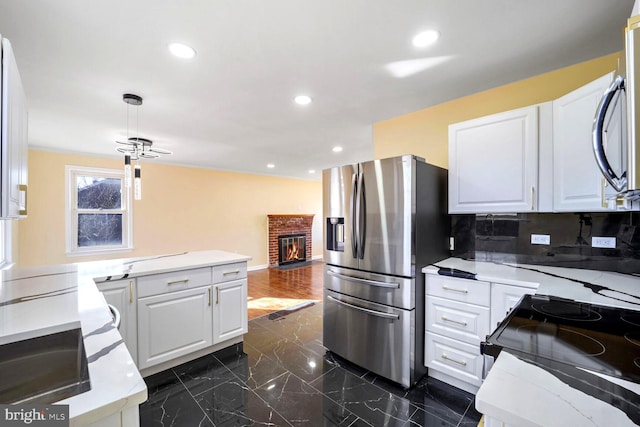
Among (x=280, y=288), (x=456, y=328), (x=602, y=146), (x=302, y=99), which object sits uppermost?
(x=302, y=99)

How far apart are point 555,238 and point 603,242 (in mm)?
254

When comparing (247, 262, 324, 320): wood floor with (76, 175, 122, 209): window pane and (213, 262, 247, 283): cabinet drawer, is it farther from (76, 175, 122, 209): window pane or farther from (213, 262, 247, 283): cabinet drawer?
(76, 175, 122, 209): window pane

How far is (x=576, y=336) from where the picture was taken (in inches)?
37.4

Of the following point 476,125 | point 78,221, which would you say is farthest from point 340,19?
point 78,221

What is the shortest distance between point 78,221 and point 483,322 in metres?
5.86

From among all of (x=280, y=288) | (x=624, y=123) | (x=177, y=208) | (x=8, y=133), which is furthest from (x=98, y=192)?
(x=624, y=123)

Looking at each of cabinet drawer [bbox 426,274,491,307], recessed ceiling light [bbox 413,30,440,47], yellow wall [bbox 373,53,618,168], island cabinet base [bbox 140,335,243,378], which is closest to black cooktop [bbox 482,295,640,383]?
cabinet drawer [bbox 426,274,491,307]

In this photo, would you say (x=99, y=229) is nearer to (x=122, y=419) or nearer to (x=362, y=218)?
(x=362, y=218)

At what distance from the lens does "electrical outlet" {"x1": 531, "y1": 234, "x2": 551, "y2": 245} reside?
2084mm

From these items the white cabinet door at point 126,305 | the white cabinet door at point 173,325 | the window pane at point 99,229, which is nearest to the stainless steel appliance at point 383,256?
the white cabinet door at point 173,325

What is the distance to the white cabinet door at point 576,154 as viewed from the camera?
5.06 feet

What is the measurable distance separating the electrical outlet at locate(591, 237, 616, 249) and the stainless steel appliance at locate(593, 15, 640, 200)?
137 centimetres

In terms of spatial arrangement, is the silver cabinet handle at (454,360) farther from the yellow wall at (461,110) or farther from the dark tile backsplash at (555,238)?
the yellow wall at (461,110)

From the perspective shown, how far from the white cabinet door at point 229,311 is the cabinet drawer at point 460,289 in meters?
1.77
